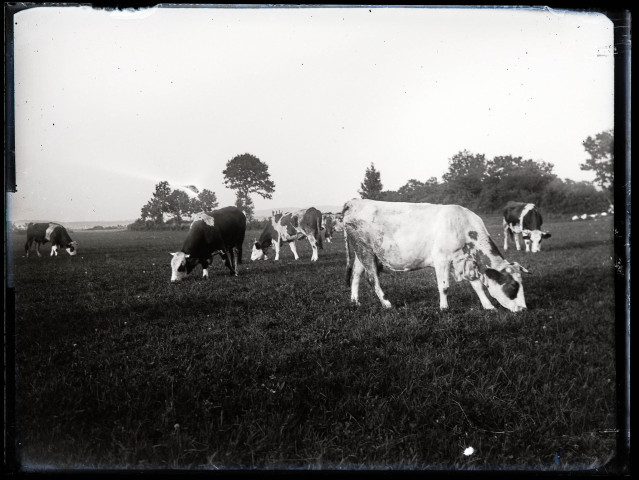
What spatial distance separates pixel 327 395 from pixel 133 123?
2595mm

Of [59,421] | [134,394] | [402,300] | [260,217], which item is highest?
[260,217]

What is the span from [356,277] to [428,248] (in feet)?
3.37

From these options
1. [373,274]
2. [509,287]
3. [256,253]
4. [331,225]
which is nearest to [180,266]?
[256,253]

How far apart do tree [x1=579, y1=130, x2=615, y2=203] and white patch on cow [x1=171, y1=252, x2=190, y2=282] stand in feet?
11.3

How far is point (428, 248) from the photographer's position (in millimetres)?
4070

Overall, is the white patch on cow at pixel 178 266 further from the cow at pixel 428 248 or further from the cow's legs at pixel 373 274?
the cow's legs at pixel 373 274

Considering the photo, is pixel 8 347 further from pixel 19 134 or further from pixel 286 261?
pixel 286 261

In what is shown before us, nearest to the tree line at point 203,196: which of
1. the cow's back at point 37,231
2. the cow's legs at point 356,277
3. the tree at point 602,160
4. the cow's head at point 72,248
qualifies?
the cow's head at point 72,248

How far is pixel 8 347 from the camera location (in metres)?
2.78

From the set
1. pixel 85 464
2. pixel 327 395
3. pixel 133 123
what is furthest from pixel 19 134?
pixel 327 395

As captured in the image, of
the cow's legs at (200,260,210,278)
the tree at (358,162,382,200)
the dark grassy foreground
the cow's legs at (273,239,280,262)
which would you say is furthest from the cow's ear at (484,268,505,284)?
the cow's legs at (200,260,210,278)

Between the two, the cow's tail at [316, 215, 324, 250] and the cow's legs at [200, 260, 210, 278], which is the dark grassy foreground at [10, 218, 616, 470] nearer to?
the cow's legs at [200, 260, 210, 278]

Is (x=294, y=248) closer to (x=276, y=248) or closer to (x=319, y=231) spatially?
(x=276, y=248)

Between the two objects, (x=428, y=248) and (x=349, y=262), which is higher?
(x=428, y=248)
